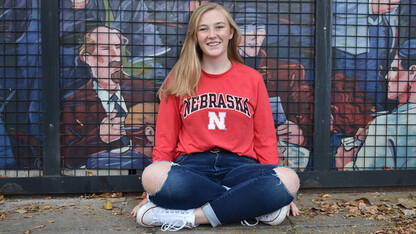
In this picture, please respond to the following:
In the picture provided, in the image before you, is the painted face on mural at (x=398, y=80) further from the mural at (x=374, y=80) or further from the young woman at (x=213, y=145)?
the young woman at (x=213, y=145)

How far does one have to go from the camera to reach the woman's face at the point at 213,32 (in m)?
3.08

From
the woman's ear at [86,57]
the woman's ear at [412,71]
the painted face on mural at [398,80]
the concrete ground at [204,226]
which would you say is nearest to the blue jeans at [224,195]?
the concrete ground at [204,226]

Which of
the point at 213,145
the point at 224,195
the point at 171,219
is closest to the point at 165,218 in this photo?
the point at 171,219

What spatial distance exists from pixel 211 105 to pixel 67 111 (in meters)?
1.48

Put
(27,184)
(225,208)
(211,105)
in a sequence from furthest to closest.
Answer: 1. (27,184)
2. (211,105)
3. (225,208)

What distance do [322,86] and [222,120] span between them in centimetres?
121

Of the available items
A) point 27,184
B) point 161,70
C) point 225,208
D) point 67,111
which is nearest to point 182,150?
point 225,208

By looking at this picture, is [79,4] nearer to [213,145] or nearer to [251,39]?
[251,39]

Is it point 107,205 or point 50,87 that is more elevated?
point 50,87

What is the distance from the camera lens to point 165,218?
2797mm

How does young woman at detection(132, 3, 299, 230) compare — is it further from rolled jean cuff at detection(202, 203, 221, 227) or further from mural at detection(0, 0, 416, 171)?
mural at detection(0, 0, 416, 171)

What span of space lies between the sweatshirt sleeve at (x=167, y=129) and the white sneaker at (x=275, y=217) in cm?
90

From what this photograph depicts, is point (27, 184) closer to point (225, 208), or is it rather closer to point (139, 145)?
point (139, 145)

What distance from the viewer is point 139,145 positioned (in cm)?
374
